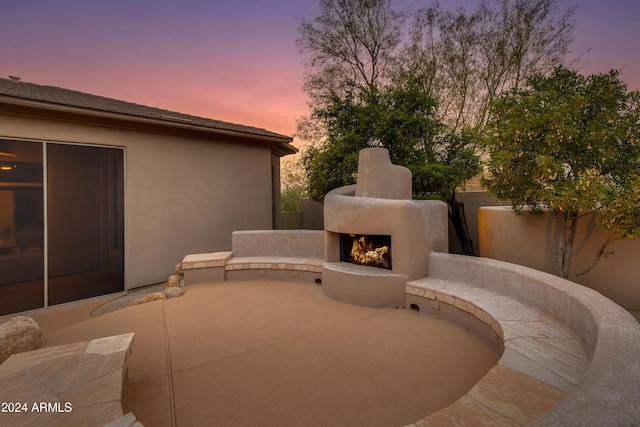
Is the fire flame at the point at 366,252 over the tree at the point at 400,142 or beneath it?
beneath

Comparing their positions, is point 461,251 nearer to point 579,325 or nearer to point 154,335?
point 579,325

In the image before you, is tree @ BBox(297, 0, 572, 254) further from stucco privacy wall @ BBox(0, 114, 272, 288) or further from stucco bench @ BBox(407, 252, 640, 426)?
stucco bench @ BBox(407, 252, 640, 426)

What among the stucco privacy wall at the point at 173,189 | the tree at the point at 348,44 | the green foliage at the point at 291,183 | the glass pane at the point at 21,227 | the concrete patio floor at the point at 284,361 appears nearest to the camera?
the concrete patio floor at the point at 284,361

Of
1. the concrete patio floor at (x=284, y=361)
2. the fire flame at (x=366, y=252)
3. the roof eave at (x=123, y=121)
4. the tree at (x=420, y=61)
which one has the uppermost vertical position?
the tree at (x=420, y=61)

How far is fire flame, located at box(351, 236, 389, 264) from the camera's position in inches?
229

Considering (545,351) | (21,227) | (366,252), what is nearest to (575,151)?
(545,351)

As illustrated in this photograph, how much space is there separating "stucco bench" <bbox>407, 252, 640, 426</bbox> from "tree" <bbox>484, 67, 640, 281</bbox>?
5.84 feet

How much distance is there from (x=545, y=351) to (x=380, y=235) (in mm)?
3229

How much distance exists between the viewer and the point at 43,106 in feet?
18.8

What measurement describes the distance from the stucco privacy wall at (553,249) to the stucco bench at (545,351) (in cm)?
257

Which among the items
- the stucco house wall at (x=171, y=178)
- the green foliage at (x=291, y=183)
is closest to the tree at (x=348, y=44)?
the stucco house wall at (x=171, y=178)

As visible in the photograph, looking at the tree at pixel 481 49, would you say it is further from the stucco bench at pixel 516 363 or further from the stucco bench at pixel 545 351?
the stucco bench at pixel 516 363

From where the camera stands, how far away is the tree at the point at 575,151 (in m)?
4.60

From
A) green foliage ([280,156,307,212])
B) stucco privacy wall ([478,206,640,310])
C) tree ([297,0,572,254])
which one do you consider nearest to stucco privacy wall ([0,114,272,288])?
tree ([297,0,572,254])
